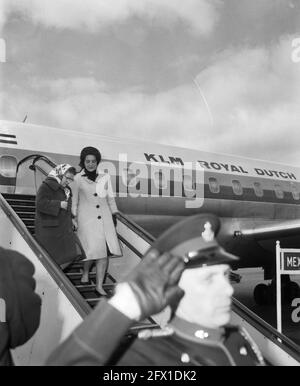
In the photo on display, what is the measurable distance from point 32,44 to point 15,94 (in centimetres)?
42

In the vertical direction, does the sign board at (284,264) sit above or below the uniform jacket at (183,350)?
above

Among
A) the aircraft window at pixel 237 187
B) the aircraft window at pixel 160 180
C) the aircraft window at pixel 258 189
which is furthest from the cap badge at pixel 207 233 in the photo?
the aircraft window at pixel 258 189

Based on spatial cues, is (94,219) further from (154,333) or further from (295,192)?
(295,192)

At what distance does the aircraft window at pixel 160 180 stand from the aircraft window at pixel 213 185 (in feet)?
3.85

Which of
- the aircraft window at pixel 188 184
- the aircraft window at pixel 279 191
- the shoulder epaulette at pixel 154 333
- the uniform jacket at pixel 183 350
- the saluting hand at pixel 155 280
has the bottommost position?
the uniform jacket at pixel 183 350

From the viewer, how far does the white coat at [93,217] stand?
345cm

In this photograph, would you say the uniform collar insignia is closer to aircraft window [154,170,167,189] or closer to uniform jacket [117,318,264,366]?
uniform jacket [117,318,264,366]

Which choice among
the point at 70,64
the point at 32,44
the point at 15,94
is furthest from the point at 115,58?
the point at 15,94

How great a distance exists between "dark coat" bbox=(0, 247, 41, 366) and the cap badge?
1107 mm

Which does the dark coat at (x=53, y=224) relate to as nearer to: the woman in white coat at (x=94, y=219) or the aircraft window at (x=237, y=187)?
the woman in white coat at (x=94, y=219)

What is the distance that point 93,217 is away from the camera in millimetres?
3494

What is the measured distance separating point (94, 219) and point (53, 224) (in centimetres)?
31

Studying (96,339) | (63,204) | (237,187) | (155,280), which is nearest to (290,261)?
(63,204)
